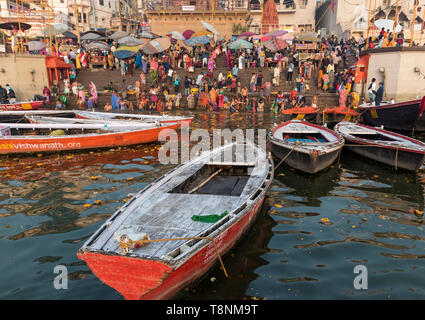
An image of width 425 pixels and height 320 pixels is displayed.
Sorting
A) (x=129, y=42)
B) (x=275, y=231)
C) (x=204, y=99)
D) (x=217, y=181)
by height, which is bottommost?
(x=275, y=231)

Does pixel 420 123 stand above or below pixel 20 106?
below

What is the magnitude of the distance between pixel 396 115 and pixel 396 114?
0.19 feet

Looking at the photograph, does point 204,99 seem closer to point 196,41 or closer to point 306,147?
point 196,41

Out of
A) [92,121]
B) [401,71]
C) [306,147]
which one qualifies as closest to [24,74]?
[92,121]

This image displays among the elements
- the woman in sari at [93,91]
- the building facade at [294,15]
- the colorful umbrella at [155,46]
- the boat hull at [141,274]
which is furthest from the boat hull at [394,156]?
the building facade at [294,15]

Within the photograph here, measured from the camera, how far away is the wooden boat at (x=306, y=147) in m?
10.1

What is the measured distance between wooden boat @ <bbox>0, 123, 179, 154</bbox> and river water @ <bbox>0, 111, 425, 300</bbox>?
1.03 metres

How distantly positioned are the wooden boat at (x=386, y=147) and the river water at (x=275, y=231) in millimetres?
393

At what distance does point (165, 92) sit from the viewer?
2412 cm

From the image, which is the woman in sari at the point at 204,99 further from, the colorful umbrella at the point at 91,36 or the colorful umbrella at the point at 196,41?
the colorful umbrella at the point at 91,36

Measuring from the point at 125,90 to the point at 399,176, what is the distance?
19.8 m

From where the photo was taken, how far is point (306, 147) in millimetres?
10422

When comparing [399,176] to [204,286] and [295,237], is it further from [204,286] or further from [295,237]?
[204,286]
